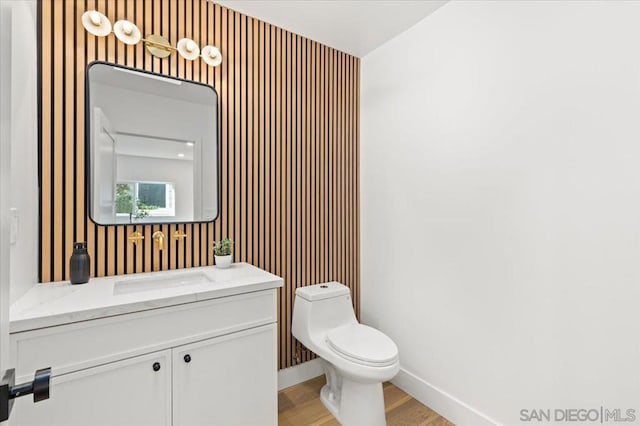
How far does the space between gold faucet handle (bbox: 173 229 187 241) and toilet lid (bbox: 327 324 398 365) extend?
106 centimetres

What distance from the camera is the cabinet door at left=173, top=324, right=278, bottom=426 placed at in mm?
1339

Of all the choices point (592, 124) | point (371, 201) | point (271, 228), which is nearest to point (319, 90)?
point (371, 201)

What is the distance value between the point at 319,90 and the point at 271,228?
3.64 feet

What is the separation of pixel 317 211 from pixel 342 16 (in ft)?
4.33

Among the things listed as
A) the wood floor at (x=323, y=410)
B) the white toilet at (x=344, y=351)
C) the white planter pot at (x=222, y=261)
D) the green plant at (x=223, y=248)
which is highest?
the green plant at (x=223, y=248)

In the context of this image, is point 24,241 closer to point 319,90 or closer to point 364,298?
point 319,90

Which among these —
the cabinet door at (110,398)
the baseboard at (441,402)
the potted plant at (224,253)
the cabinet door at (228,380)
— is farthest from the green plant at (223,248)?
the baseboard at (441,402)

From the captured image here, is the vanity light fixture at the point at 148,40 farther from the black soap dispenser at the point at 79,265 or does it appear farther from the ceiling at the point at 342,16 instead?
the black soap dispenser at the point at 79,265

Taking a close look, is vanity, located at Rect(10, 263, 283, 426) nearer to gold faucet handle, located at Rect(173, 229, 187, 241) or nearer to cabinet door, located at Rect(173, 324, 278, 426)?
cabinet door, located at Rect(173, 324, 278, 426)

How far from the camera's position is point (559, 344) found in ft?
4.72

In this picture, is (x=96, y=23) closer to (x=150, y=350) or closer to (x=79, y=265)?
(x=79, y=265)

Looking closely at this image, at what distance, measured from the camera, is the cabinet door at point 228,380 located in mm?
1339

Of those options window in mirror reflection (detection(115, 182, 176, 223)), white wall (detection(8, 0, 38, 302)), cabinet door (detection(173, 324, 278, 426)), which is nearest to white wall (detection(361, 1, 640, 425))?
cabinet door (detection(173, 324, 278, 426))

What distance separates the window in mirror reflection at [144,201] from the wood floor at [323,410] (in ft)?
4.54
